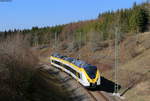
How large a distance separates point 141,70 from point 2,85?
→ 2309 centimetres

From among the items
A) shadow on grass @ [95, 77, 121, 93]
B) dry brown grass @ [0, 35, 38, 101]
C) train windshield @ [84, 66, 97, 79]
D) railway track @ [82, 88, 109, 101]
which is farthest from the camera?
shadow on grass @ [95, 77, 121, 93]

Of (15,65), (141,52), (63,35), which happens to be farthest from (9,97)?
(63,35)

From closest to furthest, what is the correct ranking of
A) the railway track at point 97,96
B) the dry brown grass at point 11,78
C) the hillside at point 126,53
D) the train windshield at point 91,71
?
the dry brown grass at point 11,78 < the railway track at point 97,96 < the train windshield at point 91,71 < the hillside at point 126,53

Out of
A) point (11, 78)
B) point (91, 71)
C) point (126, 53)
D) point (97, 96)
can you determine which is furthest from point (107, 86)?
point (126, 53)

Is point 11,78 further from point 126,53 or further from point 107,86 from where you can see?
point 126,53

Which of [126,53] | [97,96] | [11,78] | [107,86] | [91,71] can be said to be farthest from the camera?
[126,53]

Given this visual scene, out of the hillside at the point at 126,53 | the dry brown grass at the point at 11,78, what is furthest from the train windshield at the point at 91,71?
the dry brown grass at the point at 11,78

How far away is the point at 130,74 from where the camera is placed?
30.0 metres

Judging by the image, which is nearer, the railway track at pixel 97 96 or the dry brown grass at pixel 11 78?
the dry brown grass at pixel 11 78

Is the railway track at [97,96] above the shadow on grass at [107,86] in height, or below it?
above

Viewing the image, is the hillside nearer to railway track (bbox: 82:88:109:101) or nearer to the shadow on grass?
the shadow on grass

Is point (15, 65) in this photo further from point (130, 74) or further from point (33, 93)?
point (130, 74)

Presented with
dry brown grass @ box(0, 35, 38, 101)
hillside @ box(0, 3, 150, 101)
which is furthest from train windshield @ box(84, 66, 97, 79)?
dry brown grass @ box(0, 35, 38, 101)

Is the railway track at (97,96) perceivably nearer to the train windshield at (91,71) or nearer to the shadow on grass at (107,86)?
the shadow on grass at (107,86)
